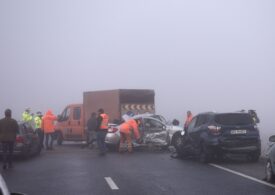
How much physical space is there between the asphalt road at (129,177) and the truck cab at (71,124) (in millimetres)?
8083

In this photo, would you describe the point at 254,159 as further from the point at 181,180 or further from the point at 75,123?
the point at 75,123

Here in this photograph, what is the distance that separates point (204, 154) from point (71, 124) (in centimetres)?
1169

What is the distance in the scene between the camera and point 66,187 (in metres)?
11.1

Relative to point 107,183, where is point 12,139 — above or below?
above

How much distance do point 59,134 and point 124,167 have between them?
492 inches

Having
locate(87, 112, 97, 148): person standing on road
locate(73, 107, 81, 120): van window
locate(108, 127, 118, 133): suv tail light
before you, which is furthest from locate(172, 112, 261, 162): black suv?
locate(73, 107, 81, 120): van window

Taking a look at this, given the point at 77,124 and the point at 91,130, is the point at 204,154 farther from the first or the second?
the point at 77,124

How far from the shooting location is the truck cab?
85.9 ft

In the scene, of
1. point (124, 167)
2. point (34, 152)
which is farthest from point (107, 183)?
point (34, 152)

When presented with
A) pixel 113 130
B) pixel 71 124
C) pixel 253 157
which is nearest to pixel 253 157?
pixel 253 157

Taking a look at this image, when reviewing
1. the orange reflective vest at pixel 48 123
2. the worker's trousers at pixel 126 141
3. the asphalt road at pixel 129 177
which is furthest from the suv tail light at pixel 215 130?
the orange reflective vest at pixel 48 123

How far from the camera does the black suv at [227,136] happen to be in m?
15.7

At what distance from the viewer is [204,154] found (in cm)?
1605

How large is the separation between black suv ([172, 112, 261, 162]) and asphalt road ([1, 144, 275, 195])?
44cm
